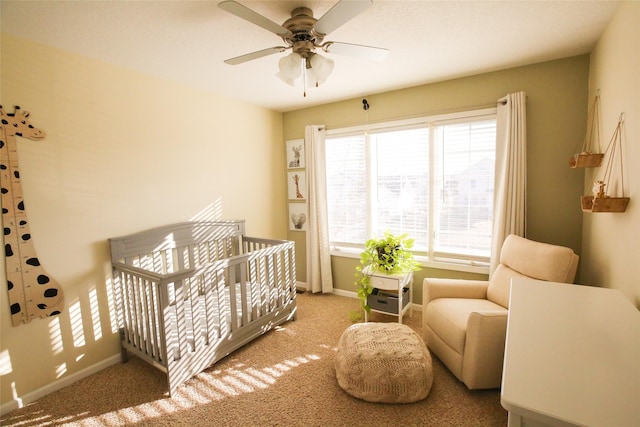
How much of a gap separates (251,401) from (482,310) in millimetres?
1687

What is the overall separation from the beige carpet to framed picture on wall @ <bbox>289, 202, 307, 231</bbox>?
181 centimetres

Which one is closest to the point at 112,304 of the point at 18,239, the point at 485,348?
the point at 18,239

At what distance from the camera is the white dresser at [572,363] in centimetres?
74

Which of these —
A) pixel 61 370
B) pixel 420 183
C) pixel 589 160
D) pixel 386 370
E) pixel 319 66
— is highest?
pixel 319 66

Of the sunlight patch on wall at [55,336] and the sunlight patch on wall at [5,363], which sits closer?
the sunlight patch on wall at [5,363]

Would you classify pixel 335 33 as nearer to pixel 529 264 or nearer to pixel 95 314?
pixel 529 264

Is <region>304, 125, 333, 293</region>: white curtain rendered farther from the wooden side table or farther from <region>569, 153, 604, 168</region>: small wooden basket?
<region>569, 153, 604, 168</region>: small wooden basket

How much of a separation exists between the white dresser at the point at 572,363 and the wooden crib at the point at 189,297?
1882mm

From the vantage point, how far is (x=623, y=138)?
1701 mm

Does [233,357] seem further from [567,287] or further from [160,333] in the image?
[567,287]

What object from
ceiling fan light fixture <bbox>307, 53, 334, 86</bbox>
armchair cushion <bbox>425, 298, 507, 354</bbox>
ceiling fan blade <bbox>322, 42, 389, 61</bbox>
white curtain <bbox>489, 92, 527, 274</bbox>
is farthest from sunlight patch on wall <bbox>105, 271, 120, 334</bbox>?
white curtain <bbox>489, 92, 527, 274</bbox>

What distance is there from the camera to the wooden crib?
203cm

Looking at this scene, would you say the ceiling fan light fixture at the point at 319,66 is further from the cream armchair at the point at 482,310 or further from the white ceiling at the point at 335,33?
the cream armchair at the point at 482,310

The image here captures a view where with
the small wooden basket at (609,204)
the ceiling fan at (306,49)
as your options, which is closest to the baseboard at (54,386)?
the ceiling fan at (306,49)
